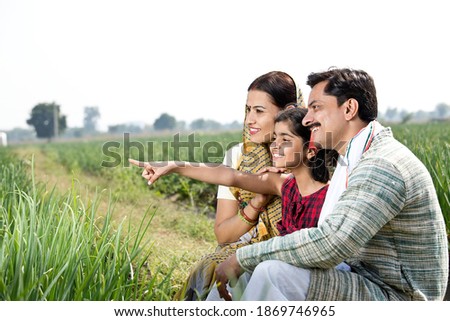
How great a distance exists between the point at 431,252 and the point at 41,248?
4.30ft

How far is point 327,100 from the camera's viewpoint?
2107 mm

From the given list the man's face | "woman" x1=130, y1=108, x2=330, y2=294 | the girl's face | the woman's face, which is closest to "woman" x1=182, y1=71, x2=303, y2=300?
the woman's face

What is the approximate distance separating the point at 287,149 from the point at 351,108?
0.42 metres

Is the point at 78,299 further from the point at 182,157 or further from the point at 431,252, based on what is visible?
the point at 182,157

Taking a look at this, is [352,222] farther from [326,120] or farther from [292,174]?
[292,174]

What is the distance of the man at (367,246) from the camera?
1.73 metres

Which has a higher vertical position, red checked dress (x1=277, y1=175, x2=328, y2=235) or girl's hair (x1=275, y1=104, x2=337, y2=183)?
girl's hair (x1=275, y1=104, x2=337, y2=183)

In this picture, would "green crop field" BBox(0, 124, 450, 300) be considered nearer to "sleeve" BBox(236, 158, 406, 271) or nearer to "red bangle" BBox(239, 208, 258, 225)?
"red bangle" BBox(239, 208, 258, 225)

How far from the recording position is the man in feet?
5.67

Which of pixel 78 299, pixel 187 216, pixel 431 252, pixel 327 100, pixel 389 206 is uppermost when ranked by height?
pixel 327 100

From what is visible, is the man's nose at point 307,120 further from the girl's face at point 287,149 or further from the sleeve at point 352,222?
the sleeve at point 352,222

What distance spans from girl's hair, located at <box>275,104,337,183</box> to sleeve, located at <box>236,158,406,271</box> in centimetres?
54

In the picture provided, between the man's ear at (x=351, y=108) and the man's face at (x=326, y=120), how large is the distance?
0.6 inches
